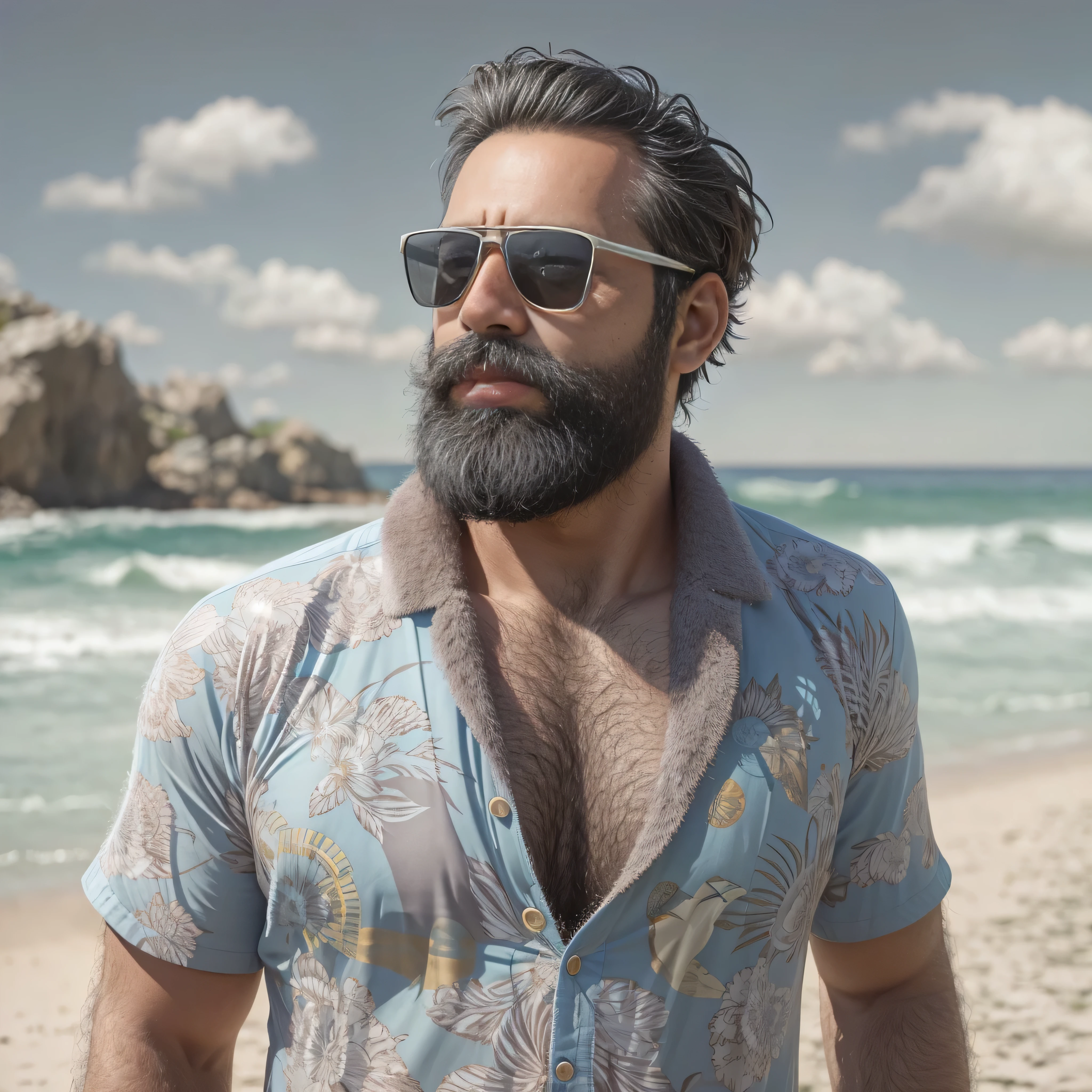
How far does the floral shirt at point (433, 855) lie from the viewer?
149 centimetres

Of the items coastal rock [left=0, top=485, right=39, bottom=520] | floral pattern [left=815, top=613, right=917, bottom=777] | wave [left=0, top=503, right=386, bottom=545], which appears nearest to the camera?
floral pattern [left=815, top=613, right=917, bottom=777]

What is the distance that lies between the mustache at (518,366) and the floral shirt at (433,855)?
38 centimetres

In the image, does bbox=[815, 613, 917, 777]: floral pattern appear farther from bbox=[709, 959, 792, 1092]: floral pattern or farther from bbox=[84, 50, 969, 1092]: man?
bbox=[709, 959, 792, 1092]: floral pattern

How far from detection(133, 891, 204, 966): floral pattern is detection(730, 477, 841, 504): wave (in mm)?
37426

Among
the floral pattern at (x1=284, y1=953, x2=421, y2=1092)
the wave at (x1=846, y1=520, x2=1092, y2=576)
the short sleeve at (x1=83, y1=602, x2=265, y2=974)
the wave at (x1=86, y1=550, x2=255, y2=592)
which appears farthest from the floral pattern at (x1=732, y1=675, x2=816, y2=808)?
the wave at (x1=846, y1=520, x2=1092, y2=576)

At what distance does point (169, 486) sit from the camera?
38688 millimetres

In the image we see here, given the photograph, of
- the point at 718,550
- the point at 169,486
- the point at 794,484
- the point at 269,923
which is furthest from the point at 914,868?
the point at 794,484

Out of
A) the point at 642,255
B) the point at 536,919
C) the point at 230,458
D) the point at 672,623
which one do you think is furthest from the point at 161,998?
the point at 230,458

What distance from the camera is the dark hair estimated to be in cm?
201

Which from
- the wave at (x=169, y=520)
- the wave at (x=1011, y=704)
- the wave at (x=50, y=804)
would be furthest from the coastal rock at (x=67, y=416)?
the wave at (x=1011, y=704)

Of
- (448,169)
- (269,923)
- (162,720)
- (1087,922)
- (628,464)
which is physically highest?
(448,169)

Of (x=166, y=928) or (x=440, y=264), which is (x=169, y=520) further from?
(x=166, y=928)

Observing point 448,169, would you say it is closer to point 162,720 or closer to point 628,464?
point 628,464

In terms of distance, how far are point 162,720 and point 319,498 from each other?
143 feet
